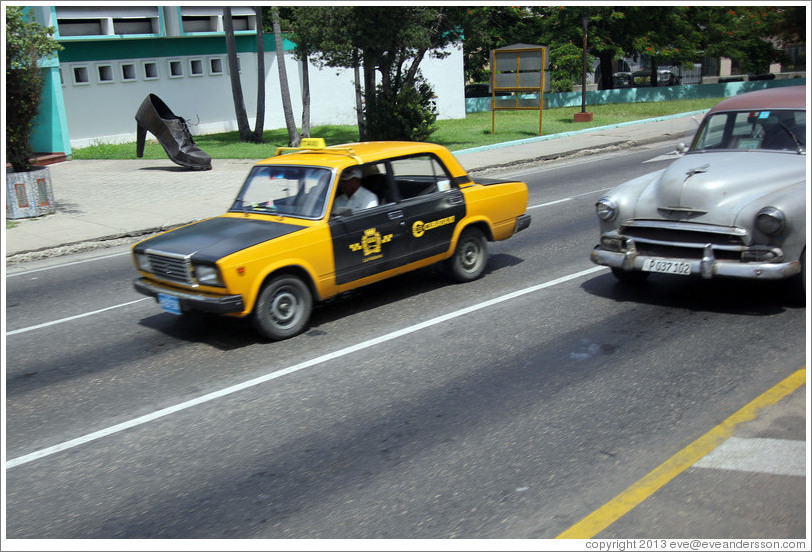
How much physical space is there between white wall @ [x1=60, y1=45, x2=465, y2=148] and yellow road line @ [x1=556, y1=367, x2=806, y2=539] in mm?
20287

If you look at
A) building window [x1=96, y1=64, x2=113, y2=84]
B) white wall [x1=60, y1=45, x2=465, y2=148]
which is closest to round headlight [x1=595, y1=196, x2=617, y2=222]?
white wall [x1=60, y1=45, x2=465, y2=148]

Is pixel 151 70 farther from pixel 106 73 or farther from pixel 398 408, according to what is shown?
pixel 398 408

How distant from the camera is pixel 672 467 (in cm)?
460

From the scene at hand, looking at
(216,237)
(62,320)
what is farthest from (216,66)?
(216,237)

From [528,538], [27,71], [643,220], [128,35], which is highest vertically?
[128,35]

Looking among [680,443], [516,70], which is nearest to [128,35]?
[516,70]

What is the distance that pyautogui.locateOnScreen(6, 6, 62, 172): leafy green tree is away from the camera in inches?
534

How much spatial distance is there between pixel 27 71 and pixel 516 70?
1501 centimetres

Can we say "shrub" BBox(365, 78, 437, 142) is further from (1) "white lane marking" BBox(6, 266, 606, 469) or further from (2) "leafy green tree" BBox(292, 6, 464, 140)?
(1) "white lane marking" BBox(6, 266, 606, 469)

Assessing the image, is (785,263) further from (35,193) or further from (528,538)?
(35,193)

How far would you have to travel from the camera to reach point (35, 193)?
14.4m

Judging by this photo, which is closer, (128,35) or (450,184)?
(450,184)

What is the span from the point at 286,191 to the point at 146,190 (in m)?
10.0

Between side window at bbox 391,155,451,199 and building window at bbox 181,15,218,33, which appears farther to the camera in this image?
building window at bbox 181,15,218,33
